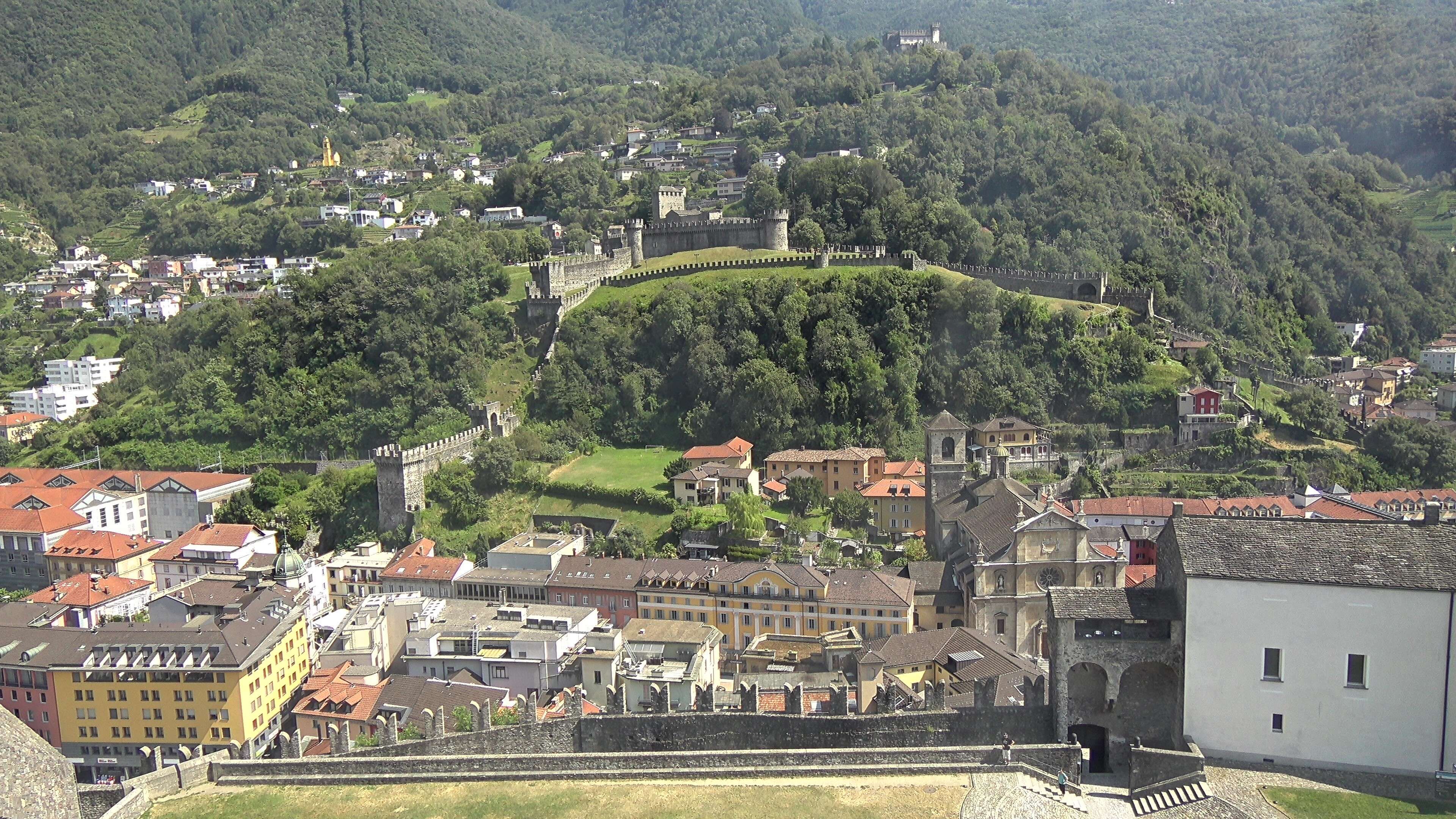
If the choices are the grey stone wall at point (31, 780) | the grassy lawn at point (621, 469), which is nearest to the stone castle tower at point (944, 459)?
the grassy lawn at point (621, 469)

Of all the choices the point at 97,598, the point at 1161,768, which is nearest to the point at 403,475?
the point at 97,598

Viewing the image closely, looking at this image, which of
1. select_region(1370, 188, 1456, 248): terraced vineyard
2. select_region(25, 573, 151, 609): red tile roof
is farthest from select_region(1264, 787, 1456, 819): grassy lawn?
select_region(1370, 188, 1456, 248): terraced vineyard

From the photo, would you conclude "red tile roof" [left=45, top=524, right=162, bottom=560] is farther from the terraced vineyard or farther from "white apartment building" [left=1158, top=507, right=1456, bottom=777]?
the terraced vineyard

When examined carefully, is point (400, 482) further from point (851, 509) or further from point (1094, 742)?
point (1094, 742)

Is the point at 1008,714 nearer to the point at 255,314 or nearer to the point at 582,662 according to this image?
the point at 582,662

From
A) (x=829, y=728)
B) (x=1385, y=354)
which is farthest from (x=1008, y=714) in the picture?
(x=1385, y=354)
